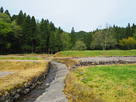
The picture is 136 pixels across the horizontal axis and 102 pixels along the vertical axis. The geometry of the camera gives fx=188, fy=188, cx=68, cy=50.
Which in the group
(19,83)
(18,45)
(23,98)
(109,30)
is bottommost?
(23,98)

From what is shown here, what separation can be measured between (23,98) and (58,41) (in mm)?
58117

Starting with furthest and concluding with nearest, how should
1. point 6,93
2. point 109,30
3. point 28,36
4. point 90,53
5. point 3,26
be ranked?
point 109,30 < point 28,36 < point 3,26 < point 90,53 < point 6,93

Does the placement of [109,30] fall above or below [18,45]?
above

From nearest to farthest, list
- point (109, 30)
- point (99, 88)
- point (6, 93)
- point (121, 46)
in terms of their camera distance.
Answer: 1. point (6, 93)
2. point (99, 88)
3. point (109, 30)
4. point (121, 46)

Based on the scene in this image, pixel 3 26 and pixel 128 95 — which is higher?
pixel 3 26

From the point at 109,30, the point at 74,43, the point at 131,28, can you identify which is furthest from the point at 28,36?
the point at 131,28

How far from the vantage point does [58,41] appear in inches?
2899

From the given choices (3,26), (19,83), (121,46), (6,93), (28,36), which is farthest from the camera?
(121,46)

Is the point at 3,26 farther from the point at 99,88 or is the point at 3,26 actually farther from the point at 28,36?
the point at 99,88

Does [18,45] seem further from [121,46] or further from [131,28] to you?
[131,28]

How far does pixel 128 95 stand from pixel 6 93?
8.65 m

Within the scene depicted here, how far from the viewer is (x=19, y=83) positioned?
17.3m

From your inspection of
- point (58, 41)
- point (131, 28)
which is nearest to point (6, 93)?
point (58, 41)

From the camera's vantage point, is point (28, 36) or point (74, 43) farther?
point (74, 43)
